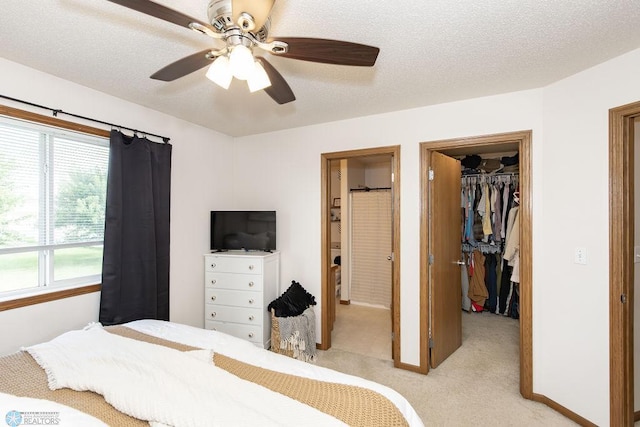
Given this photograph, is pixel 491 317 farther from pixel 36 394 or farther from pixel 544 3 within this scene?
pixel 36 394

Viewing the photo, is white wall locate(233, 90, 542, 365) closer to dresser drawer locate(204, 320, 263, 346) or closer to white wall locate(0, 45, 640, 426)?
white wall locate(0, 45, 640, 426)

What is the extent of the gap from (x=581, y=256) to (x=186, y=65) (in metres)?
2.67

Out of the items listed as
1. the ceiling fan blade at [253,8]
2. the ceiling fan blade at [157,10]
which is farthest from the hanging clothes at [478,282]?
the ceiling fan blade at [157,10]

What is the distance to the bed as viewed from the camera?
3.47ft

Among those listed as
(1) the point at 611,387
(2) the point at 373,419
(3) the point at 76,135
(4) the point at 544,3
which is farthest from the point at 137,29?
(1) the point at 611,387

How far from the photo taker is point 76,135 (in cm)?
232

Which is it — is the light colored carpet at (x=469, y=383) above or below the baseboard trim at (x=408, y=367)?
below

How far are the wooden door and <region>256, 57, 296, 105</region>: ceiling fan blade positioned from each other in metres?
1.60

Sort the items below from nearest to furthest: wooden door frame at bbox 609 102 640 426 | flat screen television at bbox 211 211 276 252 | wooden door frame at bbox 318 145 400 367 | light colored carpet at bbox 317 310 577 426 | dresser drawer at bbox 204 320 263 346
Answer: wooden door frame at bbox 609 102 640 426
light colored carpet at bbox 317 310 577 426
wooden door frame at bbox 318 145 400 367
dresser drawer at bbox 204 320 263 346
flat screen television at bbox 211 211 276 252

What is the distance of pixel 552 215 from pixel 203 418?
2536 millimetres

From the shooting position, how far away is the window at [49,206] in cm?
198

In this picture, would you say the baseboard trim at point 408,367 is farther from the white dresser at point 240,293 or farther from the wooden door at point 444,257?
the white dresser at point 240,293

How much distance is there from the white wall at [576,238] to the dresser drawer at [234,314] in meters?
2.36

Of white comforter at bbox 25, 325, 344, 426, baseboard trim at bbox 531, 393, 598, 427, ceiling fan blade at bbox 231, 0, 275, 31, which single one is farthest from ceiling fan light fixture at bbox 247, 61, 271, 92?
baseboard trim at bbox 531, 393, 598, 427
